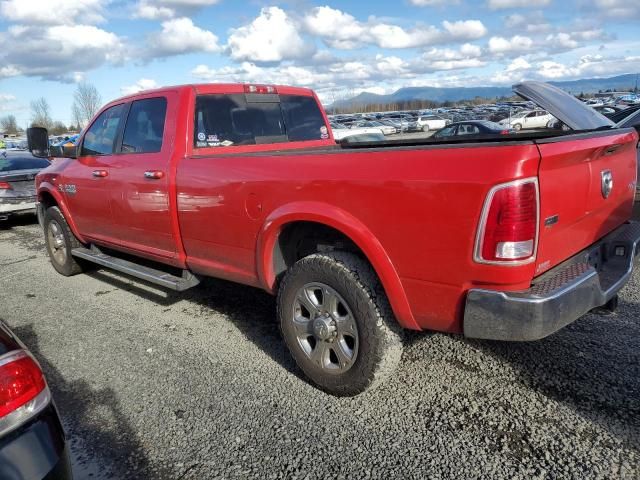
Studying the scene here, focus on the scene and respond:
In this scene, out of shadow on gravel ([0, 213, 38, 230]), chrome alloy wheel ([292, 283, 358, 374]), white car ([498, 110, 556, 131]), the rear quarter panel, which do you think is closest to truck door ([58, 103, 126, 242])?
the rear quarter panel

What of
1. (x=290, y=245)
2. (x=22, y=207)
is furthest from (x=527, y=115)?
(x=290, y=245)

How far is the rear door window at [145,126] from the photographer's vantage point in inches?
165

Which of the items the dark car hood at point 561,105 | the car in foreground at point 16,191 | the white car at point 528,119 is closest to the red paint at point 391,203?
the dark car hood at point 561,105

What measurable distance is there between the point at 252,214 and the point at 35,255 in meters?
5.70

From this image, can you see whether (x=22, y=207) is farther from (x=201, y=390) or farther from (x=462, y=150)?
(x=462, y=150)

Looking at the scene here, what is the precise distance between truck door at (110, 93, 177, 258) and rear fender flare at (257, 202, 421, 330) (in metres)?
1.30

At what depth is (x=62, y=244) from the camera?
5977mm

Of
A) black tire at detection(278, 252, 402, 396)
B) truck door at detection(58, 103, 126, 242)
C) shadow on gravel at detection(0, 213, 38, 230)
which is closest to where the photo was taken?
black tire at detection(278, 252, 402, 396)

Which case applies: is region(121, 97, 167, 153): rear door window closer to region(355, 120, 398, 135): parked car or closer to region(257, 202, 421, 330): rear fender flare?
region(257, 202, 421, 330): rear fender flare

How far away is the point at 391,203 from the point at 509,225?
59 centimetres

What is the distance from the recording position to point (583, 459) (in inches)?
95.5

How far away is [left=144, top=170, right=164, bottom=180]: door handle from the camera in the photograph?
394cm

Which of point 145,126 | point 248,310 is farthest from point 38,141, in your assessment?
point 248,310

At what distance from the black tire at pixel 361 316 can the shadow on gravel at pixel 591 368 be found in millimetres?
1004
